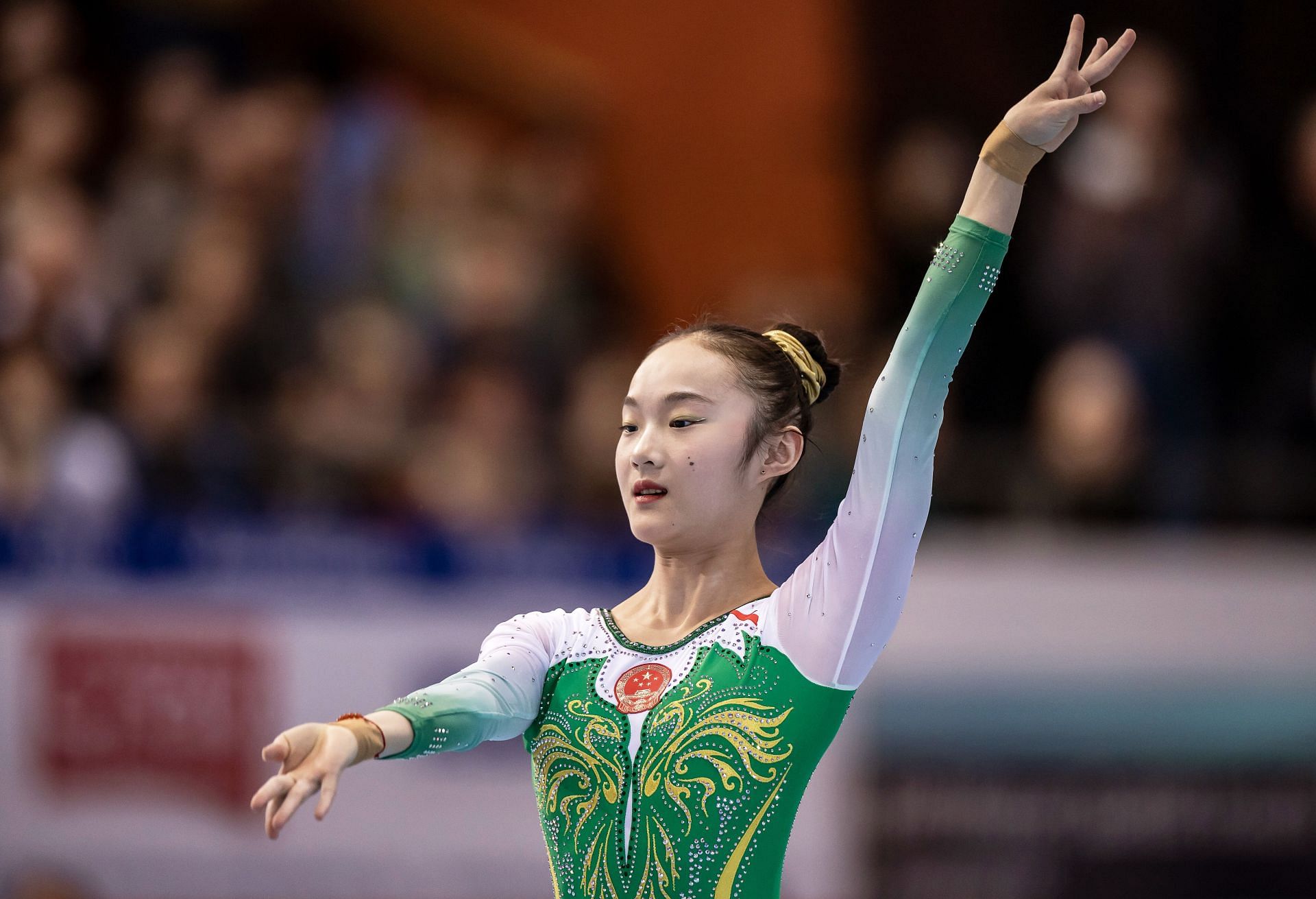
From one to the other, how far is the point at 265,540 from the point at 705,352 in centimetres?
358

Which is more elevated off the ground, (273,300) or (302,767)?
(273,300)

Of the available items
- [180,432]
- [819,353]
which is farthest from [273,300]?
[819,353]

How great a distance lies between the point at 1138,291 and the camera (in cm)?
681

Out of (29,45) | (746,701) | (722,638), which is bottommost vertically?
(746,701)

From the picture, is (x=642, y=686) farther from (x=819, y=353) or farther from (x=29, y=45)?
(x=29, y=45)

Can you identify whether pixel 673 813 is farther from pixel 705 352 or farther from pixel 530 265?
pixel 530 265

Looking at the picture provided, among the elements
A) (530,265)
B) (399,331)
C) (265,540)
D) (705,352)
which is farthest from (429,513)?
(705,352)

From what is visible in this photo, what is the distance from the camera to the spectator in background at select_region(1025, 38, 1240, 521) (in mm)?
6328

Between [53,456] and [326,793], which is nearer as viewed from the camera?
[326,793]

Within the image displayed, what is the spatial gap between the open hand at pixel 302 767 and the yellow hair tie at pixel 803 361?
1.09m

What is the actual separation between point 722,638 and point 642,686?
0.16m

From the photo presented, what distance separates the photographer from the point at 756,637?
2.70 meters

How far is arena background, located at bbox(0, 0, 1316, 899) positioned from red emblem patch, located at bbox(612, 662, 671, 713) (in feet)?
8.78

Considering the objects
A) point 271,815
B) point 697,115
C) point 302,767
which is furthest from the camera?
point 697,115
